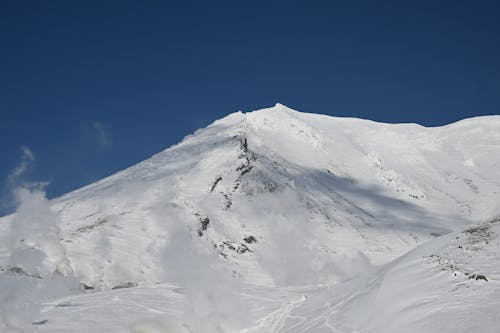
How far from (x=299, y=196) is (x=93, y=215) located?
169 ft

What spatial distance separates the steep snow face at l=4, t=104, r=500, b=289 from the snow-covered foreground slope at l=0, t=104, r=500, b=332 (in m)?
0.43

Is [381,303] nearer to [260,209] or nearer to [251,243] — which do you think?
[251,243]

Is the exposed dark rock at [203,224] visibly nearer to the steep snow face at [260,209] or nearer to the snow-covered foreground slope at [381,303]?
the steep snow face at [260,209]

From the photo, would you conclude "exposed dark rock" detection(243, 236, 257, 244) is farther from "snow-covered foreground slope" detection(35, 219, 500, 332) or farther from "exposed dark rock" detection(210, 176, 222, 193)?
"snow-covered foreground slope" detection(35, 219, 500, 332)

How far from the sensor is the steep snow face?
3568 inches

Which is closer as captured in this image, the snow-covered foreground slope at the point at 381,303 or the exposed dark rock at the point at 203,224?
the snow-covered foreground slope at the point at 381,303

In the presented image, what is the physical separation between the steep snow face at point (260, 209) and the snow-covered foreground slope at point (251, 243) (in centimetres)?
43

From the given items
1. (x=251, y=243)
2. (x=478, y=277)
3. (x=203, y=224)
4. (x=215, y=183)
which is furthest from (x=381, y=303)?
(x=215, y=183)

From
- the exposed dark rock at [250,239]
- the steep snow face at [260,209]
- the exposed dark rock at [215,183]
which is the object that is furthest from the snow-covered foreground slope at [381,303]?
the exposed dark rock at [215,183]

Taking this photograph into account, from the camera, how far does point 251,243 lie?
110562mm

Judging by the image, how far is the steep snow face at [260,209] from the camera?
90625mm

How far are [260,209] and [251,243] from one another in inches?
587

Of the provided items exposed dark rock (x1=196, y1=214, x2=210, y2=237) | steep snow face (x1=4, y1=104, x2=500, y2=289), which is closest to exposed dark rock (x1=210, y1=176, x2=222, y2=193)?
steep snow face (x1=4, y1=104, x2=500, y2=289)

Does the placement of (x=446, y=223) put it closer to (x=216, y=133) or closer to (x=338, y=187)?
(x=338, y=187)
